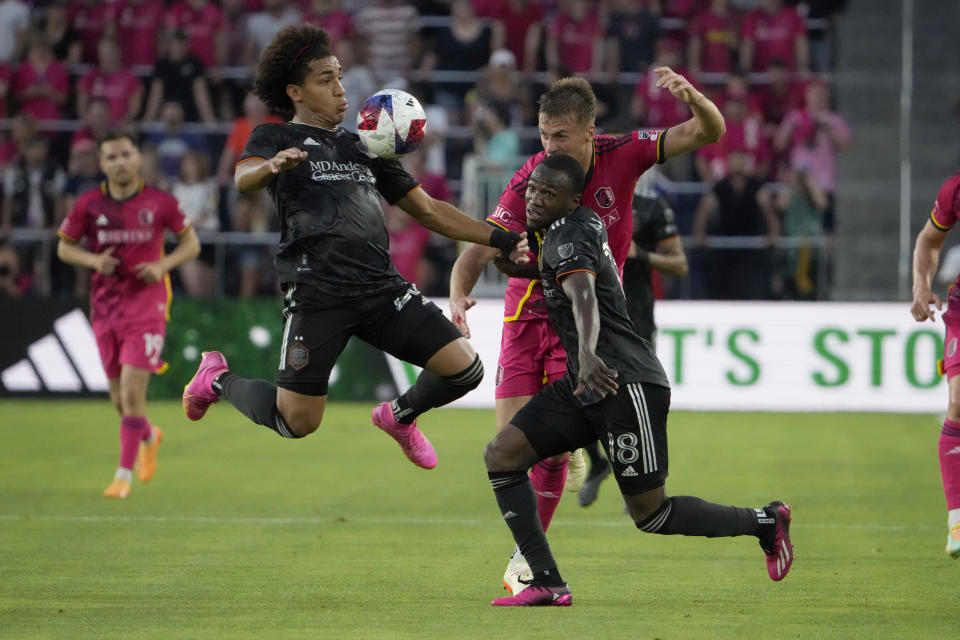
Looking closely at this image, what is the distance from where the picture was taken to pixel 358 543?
315 inches

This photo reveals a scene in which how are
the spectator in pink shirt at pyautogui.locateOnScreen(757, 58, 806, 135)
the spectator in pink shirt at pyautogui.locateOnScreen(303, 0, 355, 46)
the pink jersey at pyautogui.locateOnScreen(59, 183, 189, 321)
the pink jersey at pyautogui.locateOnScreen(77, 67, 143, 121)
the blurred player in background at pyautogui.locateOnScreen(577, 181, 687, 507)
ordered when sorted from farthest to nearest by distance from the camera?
1. the pink jersey at pyautogui.locateOnScreen(77, 67, 143, 121)
2. the spectator in pink shirt at pyautogui.locateOnScreen(303, 0, 355, 46)
3. the spectator in pink shirt at pyautogui.locateOnScreen(757, 58, 806, 135)
4. the pink jersey at pyautogui.locateOnScreen(59, 183, 189, 321)
5. the blurred player in background at pyautogui.locateOnScreen(577, 181, 687, 507)

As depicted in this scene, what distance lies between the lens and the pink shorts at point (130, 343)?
404 inches

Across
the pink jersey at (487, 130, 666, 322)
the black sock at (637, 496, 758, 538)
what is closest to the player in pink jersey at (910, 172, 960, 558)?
the black sock at (637, 496, 758, 538)

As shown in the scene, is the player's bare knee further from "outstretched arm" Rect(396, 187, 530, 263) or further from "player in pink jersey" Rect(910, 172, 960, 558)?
"player in pink jersey" Rect(910, 172, 960, 558)

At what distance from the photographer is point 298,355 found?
22.8 feet

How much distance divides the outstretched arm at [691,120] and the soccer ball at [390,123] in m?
1.19

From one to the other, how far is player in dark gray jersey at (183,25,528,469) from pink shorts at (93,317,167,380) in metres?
3.22

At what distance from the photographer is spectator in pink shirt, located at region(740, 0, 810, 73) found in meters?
19.8

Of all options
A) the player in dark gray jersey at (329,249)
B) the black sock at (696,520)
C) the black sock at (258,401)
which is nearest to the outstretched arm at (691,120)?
the player in dark gray jersey at (329,249)

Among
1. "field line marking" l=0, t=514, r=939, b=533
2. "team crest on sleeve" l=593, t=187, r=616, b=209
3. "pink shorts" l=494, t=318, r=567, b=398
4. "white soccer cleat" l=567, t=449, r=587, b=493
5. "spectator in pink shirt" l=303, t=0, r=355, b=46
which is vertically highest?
"spectator in pink shirt" l=303, t=0, r=355, b=46

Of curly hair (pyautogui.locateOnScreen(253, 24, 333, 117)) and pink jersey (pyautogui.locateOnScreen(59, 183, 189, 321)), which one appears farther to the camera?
pink jersey (pyautogui.locateOnScreen(59, 183, 189, 321))

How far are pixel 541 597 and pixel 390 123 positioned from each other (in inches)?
93.2

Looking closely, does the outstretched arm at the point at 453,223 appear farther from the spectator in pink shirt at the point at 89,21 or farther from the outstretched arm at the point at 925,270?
the spectator in pink shirt at the point at 89,21

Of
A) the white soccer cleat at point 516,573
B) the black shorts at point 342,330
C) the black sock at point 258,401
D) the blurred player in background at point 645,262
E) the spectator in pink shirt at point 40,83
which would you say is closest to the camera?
the white soccer cleat at point 516,573
